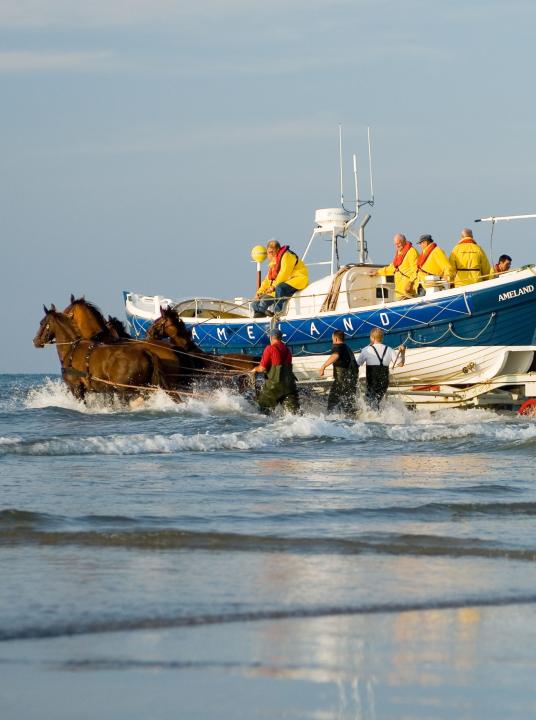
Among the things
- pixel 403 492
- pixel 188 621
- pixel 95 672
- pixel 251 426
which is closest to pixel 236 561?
pixel 188 621

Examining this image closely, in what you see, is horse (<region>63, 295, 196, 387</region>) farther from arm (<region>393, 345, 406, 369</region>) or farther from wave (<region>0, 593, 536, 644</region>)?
wave (<region>0, 593, 536, 644</region>)

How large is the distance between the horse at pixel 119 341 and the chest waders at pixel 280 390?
145 inches

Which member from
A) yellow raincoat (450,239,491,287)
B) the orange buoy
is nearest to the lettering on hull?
yellow raincoat (450,239,491,287)

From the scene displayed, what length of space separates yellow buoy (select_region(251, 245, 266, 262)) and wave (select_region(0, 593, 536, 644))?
2213cm

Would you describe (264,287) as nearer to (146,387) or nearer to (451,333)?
(451,333)

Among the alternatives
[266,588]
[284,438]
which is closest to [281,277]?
[284,438]

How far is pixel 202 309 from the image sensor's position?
1167 inches

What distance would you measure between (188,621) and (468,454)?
9.94 meters

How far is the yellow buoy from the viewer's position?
A: 1126 inches

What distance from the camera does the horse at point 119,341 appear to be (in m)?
23.7

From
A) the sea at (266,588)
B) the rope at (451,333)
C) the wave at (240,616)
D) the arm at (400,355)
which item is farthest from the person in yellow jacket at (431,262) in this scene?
the wave at (240,616)

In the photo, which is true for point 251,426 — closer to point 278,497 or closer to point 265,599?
point 278,497

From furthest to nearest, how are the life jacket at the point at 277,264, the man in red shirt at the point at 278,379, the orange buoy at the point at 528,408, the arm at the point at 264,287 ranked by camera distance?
the arm at the point at 264,287 → the life jacket at the point at 277,264 → the orange buoy at the point at 528,408 → the man in red shirt at the point at 278,379

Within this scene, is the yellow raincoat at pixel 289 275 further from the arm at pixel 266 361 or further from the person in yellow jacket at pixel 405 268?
the arm at pixel 266 361
